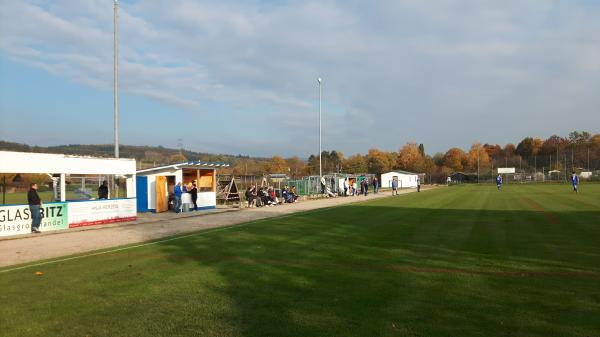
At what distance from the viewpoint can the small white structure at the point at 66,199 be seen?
1600cm

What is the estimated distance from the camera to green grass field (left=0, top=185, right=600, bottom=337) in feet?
18.0

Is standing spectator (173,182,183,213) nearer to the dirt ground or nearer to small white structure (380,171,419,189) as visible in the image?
the dirt ground

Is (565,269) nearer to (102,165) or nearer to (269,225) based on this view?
(269,225)

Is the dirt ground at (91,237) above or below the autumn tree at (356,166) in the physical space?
below

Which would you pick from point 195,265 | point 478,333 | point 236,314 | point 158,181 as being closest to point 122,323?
point 236,314

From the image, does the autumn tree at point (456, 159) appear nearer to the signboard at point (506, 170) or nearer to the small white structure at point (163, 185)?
the signboard at point (506, 170)

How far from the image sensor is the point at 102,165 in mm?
20094

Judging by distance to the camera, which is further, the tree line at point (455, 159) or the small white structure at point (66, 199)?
the tree line at point (455, 159)

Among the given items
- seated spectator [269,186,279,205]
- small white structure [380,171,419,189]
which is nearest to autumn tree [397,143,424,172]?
small white structure [380,171,419,189]

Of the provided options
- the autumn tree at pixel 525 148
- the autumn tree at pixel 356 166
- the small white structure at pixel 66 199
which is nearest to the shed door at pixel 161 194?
the small white structure at pixel 66 199

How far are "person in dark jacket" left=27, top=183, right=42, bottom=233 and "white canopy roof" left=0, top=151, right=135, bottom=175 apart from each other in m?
0.80

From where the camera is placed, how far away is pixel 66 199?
19047 mm

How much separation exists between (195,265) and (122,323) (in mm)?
3759

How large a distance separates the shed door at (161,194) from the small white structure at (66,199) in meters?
2.52
